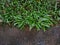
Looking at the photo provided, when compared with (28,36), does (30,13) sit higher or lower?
higher

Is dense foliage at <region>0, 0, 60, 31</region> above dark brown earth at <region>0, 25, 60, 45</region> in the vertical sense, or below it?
above

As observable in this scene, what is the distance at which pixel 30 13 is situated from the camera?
13.9ft

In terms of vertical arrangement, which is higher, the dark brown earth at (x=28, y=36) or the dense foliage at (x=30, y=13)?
the dense foliage at (x=30, y=13)

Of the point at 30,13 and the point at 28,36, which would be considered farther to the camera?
the point at 30,13

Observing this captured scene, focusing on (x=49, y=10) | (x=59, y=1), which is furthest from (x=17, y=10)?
(x=59, y=1)

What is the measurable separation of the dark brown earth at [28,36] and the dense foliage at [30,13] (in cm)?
11

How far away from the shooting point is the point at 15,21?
13.3 feet

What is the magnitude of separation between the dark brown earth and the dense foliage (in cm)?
11

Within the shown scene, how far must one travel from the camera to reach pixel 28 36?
3.86 meters

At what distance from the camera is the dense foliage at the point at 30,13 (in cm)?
404

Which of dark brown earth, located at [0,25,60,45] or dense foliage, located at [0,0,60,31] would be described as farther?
dense foliage, located at [0,0,60,31]

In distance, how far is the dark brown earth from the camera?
12.3ft

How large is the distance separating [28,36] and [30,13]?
56 centimetres

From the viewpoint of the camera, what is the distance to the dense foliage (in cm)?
404
